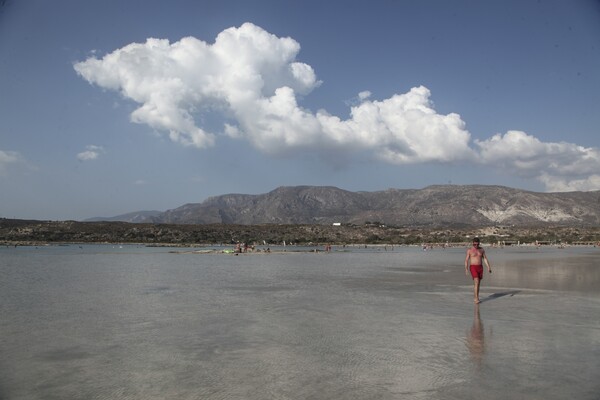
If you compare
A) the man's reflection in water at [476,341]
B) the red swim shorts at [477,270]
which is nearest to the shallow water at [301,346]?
the man's reflection in water at [476,341]

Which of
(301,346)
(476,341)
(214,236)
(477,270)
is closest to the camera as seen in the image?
(301,346)

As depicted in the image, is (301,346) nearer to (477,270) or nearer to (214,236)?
(477,270)

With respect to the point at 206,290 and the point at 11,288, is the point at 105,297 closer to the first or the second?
the point at 206,290

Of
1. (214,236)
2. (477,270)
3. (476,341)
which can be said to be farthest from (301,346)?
(214,236)

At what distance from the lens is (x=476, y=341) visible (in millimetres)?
8586

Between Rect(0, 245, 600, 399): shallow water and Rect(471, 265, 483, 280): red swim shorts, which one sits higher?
Rect(471, 265, 483, 280): red swim shorts

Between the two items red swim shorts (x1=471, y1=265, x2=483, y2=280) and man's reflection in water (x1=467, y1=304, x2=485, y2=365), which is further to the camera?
red swim shorts (x1=471, y1=265, x2=483, y2=280)

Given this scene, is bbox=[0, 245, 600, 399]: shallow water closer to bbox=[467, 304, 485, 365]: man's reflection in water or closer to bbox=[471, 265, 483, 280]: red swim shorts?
bbox=[467, 304, 485, 365]: man's reflection in water

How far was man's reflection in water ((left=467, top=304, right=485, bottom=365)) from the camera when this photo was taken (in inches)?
297

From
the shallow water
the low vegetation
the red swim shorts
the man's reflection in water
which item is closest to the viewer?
the shallow water

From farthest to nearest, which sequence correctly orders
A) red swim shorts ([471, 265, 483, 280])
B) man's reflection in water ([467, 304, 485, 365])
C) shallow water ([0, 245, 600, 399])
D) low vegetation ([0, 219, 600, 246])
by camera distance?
low vegetation ([0, 219, 600, 246]) < red swim shorts ([471, 265, 483, 280]) < man's reflection in water ([467, 304, 485, 365]) < shallow water ([0, 245, 600, 399])

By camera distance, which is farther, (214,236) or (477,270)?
(214,236)

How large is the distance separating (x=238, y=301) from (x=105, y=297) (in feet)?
15.1

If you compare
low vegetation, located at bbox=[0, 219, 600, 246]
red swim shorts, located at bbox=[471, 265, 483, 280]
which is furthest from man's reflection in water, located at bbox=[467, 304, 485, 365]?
low vegetation, located at bbox=[0, 219, 600, 246]
